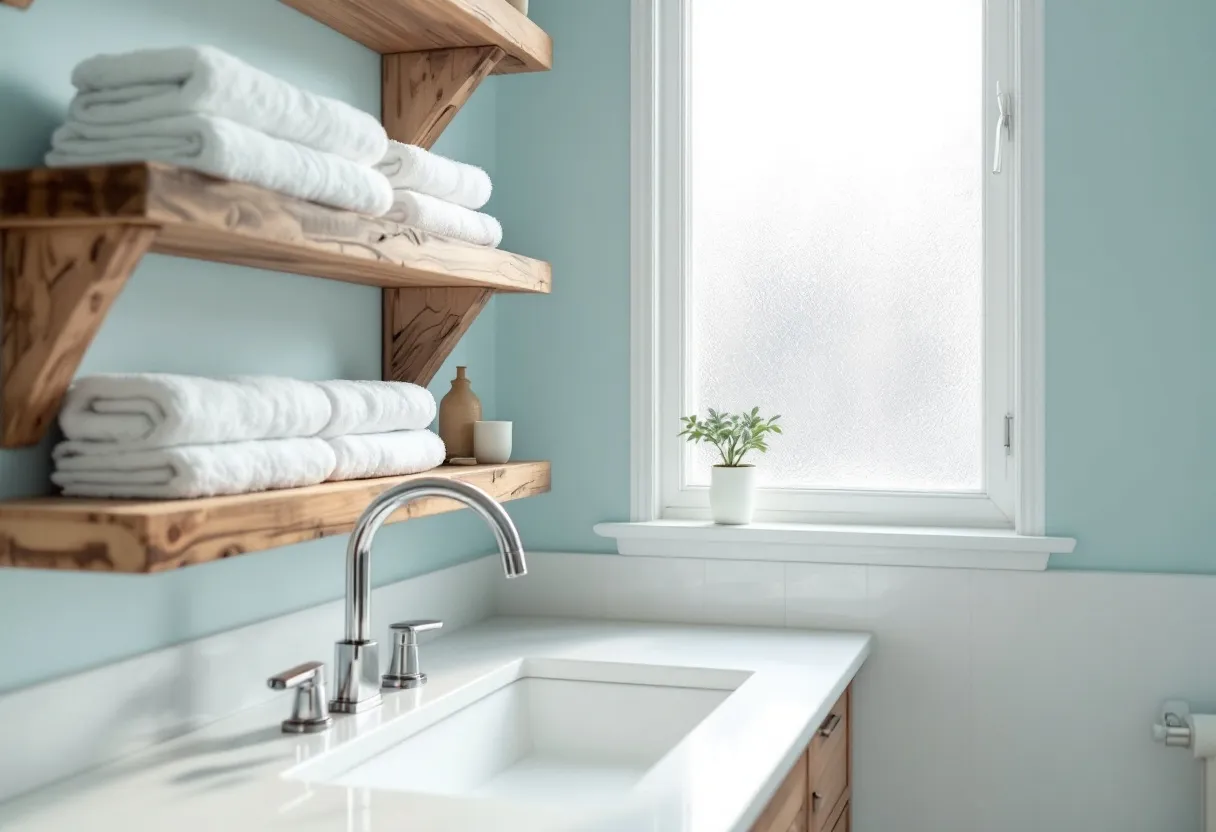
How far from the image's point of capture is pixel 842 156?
90.3 inches

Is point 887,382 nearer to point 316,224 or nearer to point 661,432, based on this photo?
point 661,432

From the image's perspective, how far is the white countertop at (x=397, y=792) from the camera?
1.21m

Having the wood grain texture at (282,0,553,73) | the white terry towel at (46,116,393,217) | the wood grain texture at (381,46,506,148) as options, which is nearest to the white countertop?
the white terry towel at (46,116,393,217)

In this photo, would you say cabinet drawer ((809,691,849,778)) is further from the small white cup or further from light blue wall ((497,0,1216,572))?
the small white cup

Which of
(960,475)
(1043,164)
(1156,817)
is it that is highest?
(1043,164)

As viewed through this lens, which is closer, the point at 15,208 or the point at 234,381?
the point at 15,208

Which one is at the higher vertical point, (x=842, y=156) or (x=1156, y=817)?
(x=842, y=156)

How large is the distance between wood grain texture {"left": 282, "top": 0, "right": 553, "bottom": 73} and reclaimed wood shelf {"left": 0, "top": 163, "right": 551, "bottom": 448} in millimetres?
412

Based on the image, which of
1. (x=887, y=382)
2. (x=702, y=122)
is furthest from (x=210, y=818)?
(x=702, y=122)

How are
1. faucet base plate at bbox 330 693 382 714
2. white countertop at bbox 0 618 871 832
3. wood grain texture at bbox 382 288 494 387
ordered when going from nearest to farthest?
white countertop at bbox 0 618 871 832, faucet base plate at bbox 330 693 382 714, wood grain texture at bbox 382 288 494 387

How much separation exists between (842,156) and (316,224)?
125 centimetres

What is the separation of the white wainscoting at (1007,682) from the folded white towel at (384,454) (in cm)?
73

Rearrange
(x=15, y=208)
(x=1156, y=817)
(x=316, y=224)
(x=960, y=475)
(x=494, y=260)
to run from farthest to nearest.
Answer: (x=960, y=475), (x=1156, y=817), (x=494, y=260), (x=316, y=224), (x=15, y=208)

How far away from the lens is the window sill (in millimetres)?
2092
